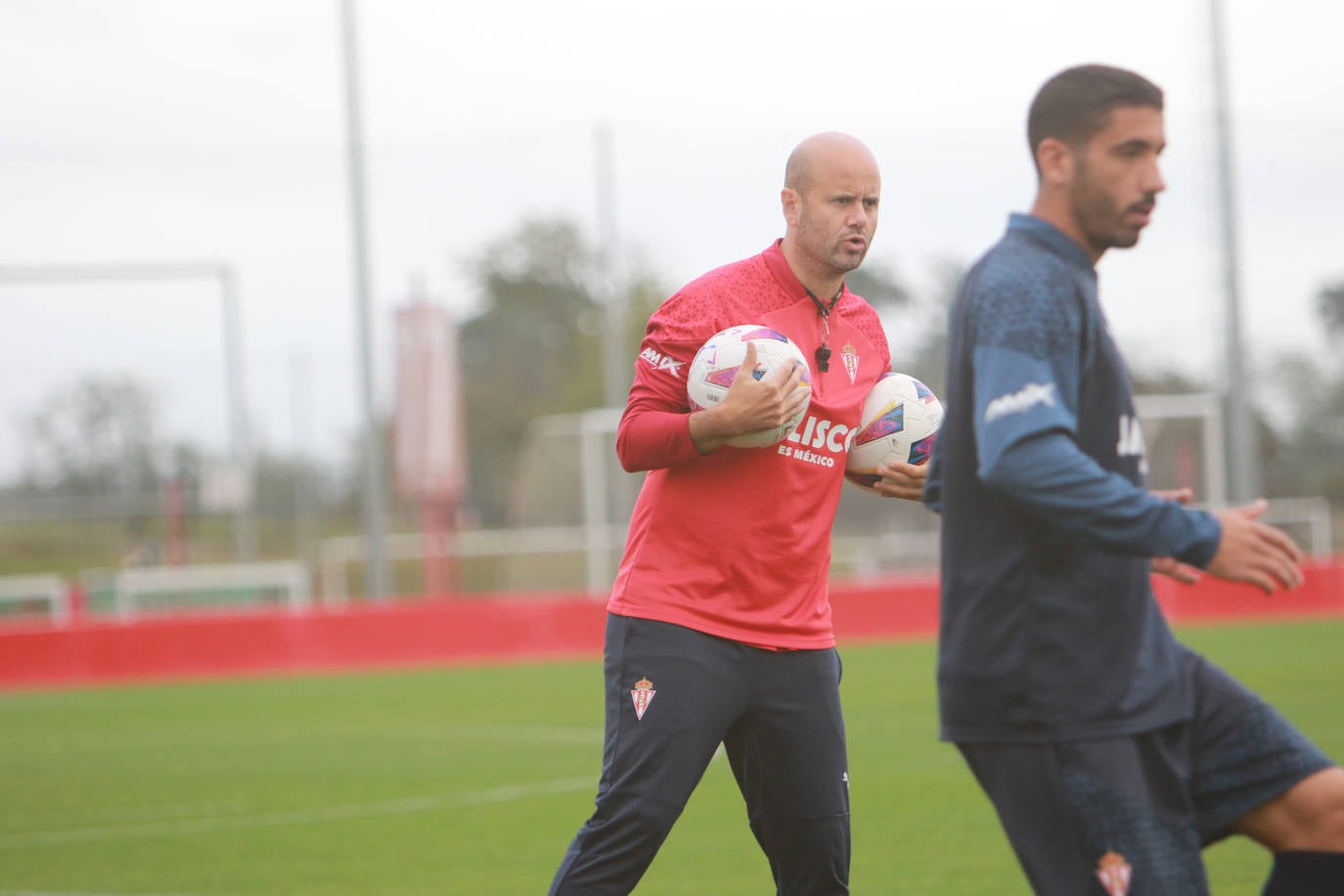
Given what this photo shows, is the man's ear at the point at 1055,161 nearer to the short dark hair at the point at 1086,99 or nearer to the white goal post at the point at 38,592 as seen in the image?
the short dark hair at the point at 1086,99

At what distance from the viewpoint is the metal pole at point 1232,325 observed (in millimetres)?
24094

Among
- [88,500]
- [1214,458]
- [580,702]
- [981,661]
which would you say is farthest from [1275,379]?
[981,661]

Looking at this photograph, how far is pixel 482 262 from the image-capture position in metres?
65.7

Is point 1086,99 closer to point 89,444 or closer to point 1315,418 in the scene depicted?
point 1315,418

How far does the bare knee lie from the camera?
11.4ft

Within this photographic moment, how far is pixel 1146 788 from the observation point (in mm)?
3332

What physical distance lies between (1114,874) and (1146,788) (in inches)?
7.0

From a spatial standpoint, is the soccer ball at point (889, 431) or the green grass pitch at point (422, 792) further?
the green grass pitch at point (422, 792)

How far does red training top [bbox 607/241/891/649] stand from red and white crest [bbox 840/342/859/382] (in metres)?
0.11

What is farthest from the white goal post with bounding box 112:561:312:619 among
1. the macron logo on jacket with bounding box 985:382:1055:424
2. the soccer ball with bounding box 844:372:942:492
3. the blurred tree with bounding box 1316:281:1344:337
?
the macron logo on jacket with bounding box 985:382:1055:424

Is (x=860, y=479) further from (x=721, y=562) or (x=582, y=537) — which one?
(x=582, y=537)

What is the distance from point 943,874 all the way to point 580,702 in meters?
8.66

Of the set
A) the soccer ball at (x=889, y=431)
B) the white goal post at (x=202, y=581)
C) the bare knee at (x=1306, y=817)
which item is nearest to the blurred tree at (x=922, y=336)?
the white goal post at (x=202, y=581)

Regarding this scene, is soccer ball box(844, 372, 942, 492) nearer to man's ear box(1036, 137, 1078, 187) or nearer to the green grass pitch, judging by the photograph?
man's ear box(1036, 137, 1078, 187)
